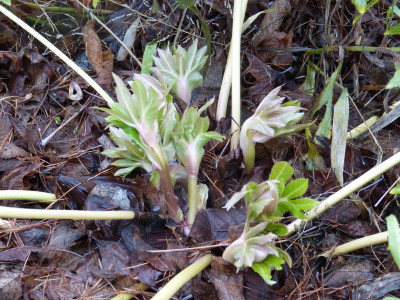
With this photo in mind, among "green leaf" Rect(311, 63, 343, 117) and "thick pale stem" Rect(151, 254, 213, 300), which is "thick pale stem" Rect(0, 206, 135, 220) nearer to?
"thick pale stem" Rect(151, 254, 213, 300)

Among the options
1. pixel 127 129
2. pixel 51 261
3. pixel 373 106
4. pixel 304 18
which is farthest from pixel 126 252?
pixel 304 18

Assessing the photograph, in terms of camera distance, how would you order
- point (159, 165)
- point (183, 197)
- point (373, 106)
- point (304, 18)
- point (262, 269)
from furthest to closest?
point (304, 18) < point (373, 106) < point (183, 197) < point (159, 165) < point (262, 269)

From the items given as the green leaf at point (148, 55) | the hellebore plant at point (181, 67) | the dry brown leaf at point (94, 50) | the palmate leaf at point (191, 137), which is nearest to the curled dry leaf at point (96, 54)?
the dry brown leaf at point (94, 50)

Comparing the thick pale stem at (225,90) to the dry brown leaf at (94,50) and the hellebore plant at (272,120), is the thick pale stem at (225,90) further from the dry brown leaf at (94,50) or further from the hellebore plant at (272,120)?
the dry brown leaf at (94,50)

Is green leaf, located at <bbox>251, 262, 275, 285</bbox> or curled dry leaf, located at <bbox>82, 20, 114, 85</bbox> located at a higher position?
curled dry leaf, located at <bbox>82, 20, 114, 85</bbox>

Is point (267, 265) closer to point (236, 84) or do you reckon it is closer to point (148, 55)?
point (236, 84)

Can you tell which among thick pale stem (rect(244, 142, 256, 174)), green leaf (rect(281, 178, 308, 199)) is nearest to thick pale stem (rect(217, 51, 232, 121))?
thick pale stem (rect(244, 142, 256, 174))

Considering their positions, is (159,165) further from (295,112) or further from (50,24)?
(50,24)
